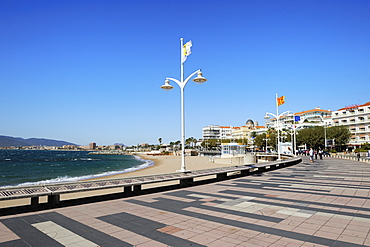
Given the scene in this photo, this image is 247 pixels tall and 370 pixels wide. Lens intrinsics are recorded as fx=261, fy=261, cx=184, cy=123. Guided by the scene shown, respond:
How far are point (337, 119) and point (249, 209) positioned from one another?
101 metres

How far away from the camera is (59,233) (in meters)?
4.90

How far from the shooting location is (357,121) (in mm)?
84125

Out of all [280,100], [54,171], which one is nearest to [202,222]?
[280,100]

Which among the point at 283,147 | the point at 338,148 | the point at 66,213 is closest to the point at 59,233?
the point at 66,213

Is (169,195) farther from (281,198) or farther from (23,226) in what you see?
(23,226)

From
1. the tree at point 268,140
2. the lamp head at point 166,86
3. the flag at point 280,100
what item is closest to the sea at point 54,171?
the lamp head at point 166,86

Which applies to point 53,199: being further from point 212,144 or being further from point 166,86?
point 212,144

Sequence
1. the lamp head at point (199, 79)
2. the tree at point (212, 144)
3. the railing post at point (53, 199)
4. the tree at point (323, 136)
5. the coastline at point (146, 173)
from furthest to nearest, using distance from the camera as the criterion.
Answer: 1. the tree at point (212, 144)
2. the tree at point (323, 136)
3. the coastline at point (146, 173)
4. the lamp head at point (199, 79)
5. the railing post at point (53, 199)

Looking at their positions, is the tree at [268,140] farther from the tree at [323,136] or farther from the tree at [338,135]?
the tree at [338,135]

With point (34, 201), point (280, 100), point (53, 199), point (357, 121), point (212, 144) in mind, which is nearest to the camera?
point (34, 201)

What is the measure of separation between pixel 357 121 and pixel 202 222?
3780 inches

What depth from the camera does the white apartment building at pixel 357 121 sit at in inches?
3164

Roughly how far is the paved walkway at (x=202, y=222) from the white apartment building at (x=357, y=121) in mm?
87107

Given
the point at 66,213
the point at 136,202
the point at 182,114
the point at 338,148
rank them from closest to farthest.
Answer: the point at 66,213 → the point at 136,202 → the point at 182,114 → the point at 338,148
